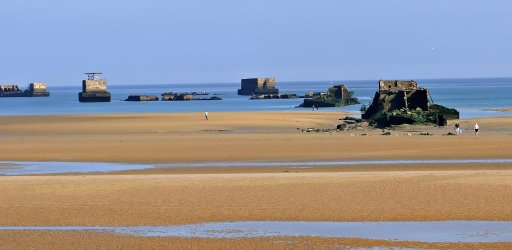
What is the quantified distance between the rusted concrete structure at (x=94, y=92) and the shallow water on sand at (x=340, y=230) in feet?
433

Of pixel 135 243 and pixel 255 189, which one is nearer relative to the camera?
pixel 135 243

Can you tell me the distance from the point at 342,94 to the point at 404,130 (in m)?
61.4

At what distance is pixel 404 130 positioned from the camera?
161ft

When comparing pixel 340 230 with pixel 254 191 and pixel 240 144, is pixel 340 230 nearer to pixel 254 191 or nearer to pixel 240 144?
pixel 254 191

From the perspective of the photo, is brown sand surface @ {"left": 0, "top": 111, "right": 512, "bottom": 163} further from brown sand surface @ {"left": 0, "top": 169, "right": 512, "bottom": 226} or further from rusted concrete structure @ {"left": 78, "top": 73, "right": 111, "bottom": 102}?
rusted concrete structure @ {"left": 78, "top": 73, "right": 111, "bottom": 102}

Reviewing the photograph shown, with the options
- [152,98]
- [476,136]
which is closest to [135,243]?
[476,136]

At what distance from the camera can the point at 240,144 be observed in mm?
39750

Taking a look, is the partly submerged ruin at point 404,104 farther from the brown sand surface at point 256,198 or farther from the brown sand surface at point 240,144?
the brown sand surface at point 256,198

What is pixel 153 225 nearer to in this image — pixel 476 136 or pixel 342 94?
pixel 476 136

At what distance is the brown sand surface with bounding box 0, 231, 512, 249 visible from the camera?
14281mm

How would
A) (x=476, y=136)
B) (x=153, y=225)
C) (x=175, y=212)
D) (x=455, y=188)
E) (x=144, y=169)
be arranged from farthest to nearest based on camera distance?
(x=476, y=136) < (x=144, y=169) < (x=455, y=188) < (x=175, y=212) < (x=153, y=225)

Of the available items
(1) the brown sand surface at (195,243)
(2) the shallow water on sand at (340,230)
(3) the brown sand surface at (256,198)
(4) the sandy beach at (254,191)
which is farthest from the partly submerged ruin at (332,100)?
(1) the brown sand surface at (195,243)

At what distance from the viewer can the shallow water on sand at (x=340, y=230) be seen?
1509 centimetres

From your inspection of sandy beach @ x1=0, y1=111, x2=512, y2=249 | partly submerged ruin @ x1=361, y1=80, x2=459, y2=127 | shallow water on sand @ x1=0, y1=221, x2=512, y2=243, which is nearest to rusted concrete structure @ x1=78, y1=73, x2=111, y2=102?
partly submerged ruin @ x1=361, y1=80, x2=459, y2=127
